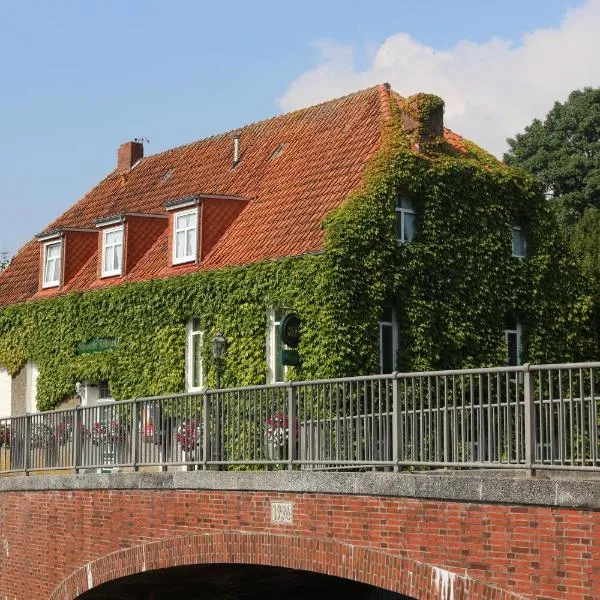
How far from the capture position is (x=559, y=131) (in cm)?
4866

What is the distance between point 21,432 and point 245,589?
4.60 m

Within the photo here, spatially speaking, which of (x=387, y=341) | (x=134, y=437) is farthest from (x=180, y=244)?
(x=134, y=437)

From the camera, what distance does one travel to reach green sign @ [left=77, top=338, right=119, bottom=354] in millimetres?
30578

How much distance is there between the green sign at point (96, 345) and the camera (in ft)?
100

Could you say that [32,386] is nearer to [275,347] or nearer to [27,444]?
[275,347]

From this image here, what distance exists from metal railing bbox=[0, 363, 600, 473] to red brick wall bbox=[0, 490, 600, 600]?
21.0 inches

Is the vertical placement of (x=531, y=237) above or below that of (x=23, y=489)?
above

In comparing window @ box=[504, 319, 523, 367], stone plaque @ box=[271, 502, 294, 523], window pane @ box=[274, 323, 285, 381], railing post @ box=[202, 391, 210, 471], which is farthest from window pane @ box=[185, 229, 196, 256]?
stone plaque @ box=[271, 502, 294, 523]

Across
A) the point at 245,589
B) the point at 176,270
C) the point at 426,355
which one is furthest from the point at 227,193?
the point at 245,589

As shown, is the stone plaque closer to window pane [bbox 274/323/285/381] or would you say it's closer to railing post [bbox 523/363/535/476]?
railing post [bbox 523/363/535/476]

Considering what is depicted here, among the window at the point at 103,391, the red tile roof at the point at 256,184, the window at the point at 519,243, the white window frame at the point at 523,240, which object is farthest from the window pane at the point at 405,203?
the window at the point at 103,391

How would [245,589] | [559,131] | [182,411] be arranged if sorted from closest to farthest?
[182,411] < [245,589] < [559,131]

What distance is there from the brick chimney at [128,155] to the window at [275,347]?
41.7 ft

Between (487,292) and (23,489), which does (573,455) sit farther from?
(487,292)
